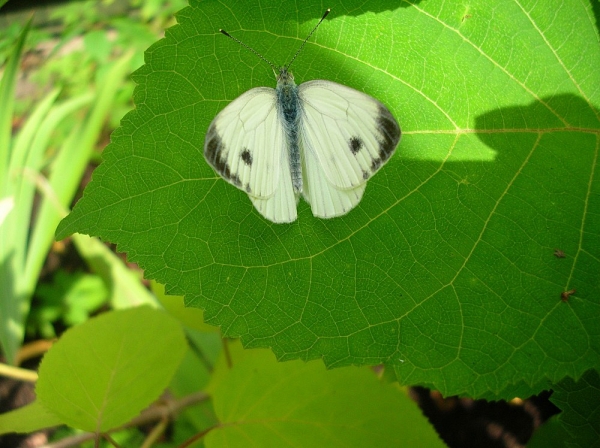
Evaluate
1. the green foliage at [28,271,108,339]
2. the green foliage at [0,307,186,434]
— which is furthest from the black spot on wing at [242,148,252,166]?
the green foliage at [28,271,108,339]

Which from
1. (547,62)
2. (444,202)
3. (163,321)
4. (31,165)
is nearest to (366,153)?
(444,202)

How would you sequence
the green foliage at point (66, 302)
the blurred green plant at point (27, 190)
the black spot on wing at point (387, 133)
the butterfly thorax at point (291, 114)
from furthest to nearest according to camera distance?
the green foliage at point (66, 302), the blurred green plant at point (27, 190), the butterfly thorax at point (291, 114), the black spot on wing at point (387, 133)

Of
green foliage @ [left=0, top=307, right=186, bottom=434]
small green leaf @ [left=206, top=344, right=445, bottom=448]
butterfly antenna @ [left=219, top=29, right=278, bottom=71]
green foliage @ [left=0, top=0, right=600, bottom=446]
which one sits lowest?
small green leaf @ [left=206, top=344, right=445, bottom=448]

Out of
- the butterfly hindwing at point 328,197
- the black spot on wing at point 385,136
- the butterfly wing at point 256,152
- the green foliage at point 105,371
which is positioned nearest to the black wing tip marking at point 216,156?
the butterfly wing at point 256,152

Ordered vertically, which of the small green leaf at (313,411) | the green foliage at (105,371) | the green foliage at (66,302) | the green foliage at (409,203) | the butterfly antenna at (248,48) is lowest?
the green foliage at (66,302)

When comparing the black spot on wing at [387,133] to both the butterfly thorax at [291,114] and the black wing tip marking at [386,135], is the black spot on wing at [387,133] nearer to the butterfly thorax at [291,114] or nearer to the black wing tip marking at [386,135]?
the black wing tip marking at [386,135]

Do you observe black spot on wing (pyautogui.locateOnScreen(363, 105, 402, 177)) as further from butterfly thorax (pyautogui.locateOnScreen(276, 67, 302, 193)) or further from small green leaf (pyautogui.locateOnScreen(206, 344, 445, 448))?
small green leaf (pyautogui.locateOnScreen(206, 344, 445, 448))

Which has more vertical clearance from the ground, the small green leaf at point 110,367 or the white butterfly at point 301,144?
the white butterfly at point 301,144
